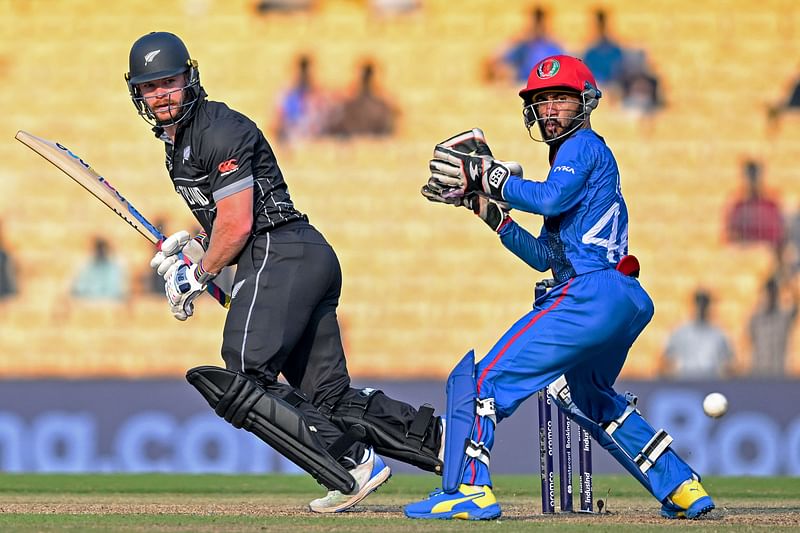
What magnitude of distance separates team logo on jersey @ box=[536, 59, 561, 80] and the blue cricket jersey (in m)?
0.27

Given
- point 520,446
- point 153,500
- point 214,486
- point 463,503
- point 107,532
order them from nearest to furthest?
point 107,532 < point 463,503 < point 153,500 < point 214,486 < point 520,446

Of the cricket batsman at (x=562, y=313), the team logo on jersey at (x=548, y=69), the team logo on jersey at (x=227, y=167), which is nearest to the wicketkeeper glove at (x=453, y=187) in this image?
the cricket batsman at (x=562, y=313)

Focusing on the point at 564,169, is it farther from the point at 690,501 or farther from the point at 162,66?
the point at 162,66

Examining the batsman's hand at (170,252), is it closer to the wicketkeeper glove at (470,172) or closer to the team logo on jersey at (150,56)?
the team logo on jersey at (150,56)

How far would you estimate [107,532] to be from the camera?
5293mm

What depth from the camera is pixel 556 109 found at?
610 centimetres

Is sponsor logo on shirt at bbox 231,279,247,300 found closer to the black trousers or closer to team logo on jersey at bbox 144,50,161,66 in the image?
the black trousers

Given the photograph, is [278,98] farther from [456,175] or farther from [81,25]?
[456,175]

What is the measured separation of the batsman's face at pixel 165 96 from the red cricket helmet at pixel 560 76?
4.91ft

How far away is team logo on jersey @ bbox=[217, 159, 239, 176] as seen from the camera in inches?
244

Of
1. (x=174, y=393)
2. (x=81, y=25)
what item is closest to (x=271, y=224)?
(x=174, y=393)

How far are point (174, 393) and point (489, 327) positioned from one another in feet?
10.3

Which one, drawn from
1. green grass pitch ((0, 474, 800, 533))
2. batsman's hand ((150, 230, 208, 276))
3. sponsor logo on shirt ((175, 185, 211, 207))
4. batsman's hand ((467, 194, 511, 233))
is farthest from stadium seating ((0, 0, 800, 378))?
sponsor logo on shirt ((175, 185, 211, 207))

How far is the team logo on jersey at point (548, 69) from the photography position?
609 centimetres
